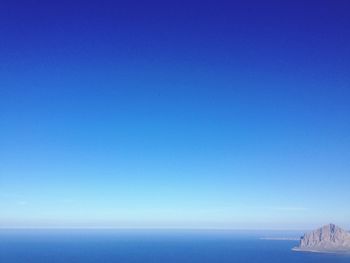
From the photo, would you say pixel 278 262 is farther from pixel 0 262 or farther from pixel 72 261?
pixel 0 262

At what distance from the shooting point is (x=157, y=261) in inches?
5399

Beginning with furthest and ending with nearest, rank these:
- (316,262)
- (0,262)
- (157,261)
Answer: (316,262), (157,261), (0,262)

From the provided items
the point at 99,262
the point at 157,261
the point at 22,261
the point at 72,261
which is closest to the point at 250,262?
the point at 157,261

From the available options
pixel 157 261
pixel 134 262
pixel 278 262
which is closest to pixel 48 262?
pixel 134 262

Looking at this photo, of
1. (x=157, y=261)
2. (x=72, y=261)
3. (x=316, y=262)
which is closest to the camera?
(x=72, y=261)

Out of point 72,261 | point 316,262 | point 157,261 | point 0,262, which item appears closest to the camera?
point 0,262

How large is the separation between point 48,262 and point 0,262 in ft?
52.3

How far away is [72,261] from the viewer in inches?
5069

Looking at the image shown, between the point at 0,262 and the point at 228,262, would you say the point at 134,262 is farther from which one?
the point at 0,262

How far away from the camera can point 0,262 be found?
120312 millimetres

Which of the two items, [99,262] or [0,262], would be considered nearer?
[0,262]

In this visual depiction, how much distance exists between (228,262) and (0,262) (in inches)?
3340

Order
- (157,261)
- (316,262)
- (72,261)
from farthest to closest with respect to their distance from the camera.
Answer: (316,262) < (157,261) < (72,261)

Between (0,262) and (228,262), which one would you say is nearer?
(0,262)
